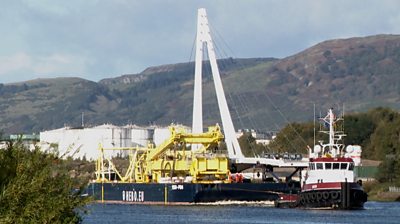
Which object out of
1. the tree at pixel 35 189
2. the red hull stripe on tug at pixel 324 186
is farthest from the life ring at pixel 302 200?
the tree at pixel 35 189

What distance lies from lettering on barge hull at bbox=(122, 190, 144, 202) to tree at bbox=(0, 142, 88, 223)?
67005 mm

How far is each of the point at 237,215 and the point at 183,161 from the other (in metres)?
24.8

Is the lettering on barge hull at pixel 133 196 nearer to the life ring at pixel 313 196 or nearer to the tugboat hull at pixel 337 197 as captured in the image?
the tugboat hull at pixel 337 197

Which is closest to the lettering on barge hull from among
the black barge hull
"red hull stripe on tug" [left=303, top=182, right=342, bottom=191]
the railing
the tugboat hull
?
the black barge hull

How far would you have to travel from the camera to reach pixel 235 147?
105938mm

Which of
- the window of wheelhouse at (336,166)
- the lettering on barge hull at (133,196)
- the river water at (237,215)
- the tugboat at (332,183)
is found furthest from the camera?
the lettering on barge hull at (133,196)

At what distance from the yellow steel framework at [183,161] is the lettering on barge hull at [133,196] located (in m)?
2.01

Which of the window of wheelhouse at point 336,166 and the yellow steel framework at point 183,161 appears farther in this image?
the yellow steel framework at point 183,161

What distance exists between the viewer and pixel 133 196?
4075 inches

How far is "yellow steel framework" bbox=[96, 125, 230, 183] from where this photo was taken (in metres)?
98.5

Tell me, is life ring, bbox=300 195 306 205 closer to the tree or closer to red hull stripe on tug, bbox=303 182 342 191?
red hull stripe on tug, bbox=303 182 342 191

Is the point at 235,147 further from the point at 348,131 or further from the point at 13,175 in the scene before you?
the point at 13,175

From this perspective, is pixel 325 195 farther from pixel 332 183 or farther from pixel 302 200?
pixel 302 200

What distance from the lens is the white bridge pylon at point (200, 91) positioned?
101812 mm
